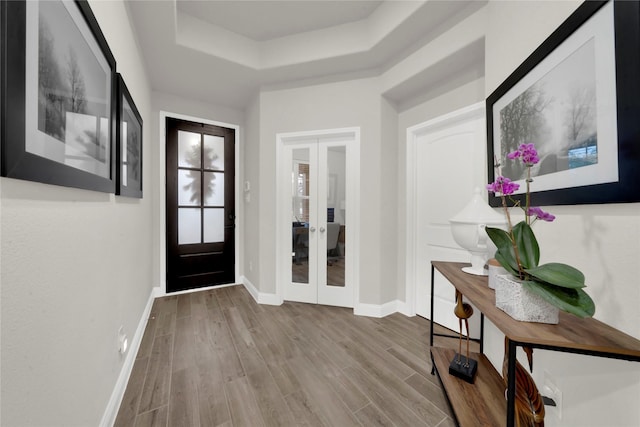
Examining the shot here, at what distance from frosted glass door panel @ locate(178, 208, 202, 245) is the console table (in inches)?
120

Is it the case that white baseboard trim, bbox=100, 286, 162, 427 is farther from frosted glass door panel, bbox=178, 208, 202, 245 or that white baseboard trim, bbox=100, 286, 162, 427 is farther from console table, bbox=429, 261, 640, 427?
console table, bbox=429, 261, 640, 427

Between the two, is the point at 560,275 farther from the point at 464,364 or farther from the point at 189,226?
the point at 189,226

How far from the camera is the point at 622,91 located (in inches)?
30.5

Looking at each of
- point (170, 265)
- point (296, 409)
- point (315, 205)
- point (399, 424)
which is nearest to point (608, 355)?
point (399, 424)

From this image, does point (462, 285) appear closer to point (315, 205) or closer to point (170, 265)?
→ point (315, 205)

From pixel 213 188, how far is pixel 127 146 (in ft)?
6.14

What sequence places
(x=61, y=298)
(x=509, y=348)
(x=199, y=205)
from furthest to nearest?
(x=199, y=205), (x=61, y=298), (x=509, y=348)

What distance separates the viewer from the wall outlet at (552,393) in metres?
1.03

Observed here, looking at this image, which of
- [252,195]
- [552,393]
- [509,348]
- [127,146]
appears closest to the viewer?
[509,348]

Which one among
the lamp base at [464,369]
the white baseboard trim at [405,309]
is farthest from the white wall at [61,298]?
the white baseboard trim at [405,309]

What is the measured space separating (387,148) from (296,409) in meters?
2.40

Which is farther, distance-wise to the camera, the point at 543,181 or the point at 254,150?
the point at 254,150

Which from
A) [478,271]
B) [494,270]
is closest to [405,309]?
[478,271]

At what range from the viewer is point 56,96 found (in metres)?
0.79
